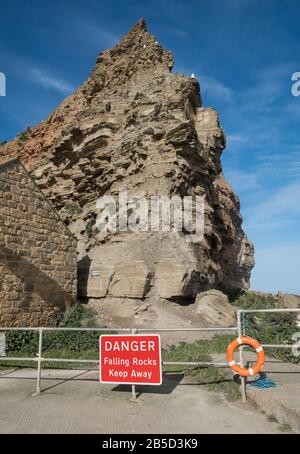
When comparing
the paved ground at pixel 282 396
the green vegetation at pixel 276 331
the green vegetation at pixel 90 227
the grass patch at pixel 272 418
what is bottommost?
the grass patch at pixel 272 418

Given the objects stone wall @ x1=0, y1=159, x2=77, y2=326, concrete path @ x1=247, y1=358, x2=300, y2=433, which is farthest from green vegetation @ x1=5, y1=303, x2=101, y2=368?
concrete path @ x1=247, y1=358, x2=300, y2=433

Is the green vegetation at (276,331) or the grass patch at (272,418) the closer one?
the grass patch at (272,418)

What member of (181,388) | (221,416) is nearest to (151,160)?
(181,388)

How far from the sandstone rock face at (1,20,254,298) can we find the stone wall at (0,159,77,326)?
1859 millimetres

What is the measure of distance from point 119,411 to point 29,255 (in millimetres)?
7399

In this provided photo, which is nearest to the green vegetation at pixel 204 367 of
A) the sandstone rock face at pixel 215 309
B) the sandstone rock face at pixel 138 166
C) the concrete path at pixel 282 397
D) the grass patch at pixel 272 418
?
the concrete path at pixel 282 397

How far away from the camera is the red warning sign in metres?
5.61

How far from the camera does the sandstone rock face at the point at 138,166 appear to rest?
14.1 metres

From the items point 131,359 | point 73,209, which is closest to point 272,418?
point 131,359

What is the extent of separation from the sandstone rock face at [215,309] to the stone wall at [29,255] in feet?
15.4

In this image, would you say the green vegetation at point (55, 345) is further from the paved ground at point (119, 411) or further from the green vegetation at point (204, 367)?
the paved ground at point (119, 411)

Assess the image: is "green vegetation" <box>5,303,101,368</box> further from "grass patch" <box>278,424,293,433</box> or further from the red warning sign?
"grass patch" <box>278,424,293,433</box>

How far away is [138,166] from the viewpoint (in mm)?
17219

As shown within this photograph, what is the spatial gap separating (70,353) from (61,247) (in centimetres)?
408
